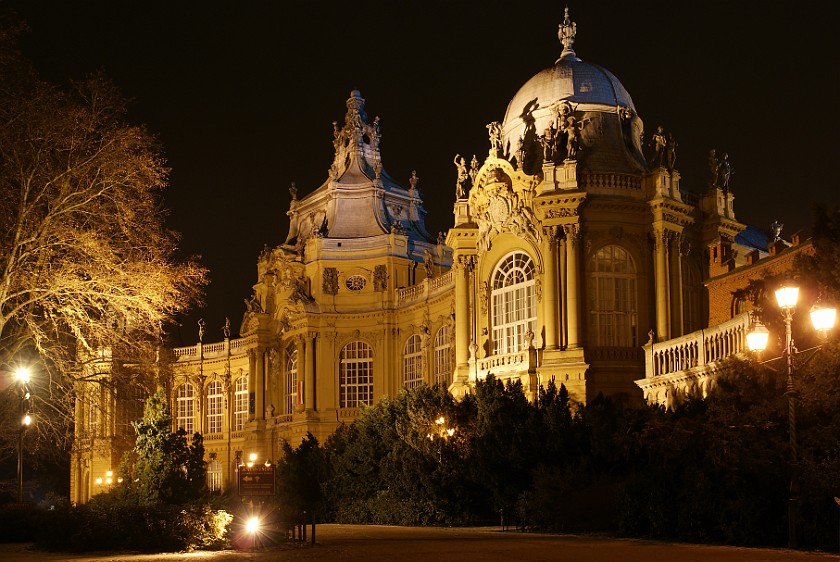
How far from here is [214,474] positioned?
72.2 m

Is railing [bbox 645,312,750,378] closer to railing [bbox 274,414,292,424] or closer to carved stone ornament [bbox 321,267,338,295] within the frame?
carved stone ornament [bbox 321,267,338,295]

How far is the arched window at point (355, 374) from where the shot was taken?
59938 millimetres

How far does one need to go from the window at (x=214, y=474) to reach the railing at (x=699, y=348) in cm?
4300

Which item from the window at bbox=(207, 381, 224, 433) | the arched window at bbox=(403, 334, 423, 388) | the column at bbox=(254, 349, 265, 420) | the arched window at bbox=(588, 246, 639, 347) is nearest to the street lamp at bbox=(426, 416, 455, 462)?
the arched window at bbox=(588, 246, 639, 347)

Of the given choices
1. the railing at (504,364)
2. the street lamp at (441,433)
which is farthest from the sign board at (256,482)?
the railing at (504,364)

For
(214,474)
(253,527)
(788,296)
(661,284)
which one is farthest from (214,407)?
(788,296)

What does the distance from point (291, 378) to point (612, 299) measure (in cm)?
2717

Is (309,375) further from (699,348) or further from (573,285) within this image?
(699,348)

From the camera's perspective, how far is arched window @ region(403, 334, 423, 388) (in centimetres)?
5788

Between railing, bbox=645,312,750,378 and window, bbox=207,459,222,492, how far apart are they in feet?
141

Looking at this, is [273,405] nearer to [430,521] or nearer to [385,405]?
[385,405]

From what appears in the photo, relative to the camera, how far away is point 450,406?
123ft

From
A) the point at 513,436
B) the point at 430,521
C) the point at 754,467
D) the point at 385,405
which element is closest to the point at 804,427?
the point at 754,467

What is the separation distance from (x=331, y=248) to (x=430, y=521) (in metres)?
27.7
